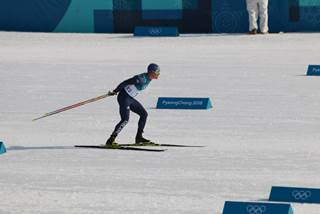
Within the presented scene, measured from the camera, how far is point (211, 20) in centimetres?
3050

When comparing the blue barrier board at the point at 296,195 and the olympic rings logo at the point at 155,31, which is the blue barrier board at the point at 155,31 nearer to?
the olympic rings logo at the point at 155,31

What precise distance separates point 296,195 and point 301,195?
1.7 inches

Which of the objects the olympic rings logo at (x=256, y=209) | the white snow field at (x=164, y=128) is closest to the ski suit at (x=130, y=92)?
the white snow field at (x=164, y=128)

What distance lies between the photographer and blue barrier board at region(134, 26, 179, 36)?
30.0m

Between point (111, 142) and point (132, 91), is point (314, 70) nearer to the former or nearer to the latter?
point (111, 142)

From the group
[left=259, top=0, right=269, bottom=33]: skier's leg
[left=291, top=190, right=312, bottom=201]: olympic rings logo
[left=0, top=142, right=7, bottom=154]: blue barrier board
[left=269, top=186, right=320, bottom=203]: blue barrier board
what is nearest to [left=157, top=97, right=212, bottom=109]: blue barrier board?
[left=0, top=142, right=7, bottom=154]: blue barrier board

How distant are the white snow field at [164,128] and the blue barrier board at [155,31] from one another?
1.41m

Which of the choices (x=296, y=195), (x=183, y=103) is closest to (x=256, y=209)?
(x=296, y=195)

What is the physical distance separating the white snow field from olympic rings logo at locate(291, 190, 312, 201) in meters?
0.10

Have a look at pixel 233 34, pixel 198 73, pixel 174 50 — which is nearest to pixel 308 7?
pixel 233 34

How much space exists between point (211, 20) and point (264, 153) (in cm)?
1673

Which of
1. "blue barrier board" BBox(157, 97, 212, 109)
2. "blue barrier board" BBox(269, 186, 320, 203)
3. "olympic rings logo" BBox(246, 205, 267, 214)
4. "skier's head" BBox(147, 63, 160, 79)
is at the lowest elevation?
"blue barrier board" BBox(157, 97, 212, 109)

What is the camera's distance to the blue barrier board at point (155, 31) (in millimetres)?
30000

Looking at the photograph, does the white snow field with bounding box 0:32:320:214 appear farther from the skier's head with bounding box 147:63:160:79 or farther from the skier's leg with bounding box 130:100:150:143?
the skier's head with bounding box 147:63:160:79
